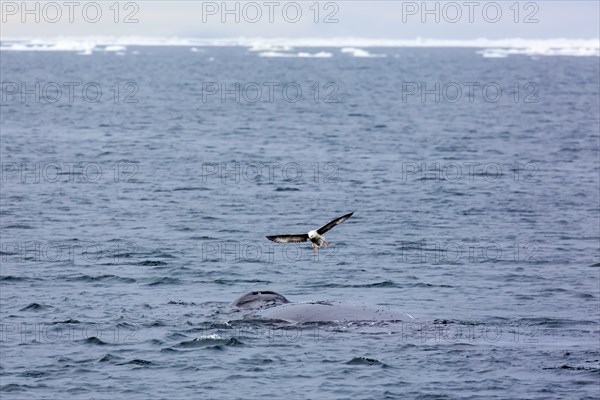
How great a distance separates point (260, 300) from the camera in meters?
30.1

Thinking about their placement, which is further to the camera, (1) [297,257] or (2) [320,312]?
(1) [297,257]

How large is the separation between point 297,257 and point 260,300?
1025 cm

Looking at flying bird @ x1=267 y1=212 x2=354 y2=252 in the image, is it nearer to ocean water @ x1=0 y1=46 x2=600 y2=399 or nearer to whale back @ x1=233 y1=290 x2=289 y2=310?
ocean water @ x1=0 y1=46 x2=600 y2=399

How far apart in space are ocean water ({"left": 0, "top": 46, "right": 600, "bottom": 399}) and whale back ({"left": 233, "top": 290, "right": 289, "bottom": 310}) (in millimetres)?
796

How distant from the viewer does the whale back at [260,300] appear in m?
29.9

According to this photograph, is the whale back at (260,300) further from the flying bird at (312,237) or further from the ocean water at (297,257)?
the flying bird at (312,237)

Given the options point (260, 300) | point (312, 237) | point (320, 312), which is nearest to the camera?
point (312, 237)

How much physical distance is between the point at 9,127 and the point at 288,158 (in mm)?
23812

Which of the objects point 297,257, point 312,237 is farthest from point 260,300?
point 297,257

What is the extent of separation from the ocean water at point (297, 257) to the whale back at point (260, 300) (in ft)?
2.61

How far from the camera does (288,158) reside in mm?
67750

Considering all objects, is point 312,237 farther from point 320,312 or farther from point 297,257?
point 297,257

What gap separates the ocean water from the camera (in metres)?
25.8

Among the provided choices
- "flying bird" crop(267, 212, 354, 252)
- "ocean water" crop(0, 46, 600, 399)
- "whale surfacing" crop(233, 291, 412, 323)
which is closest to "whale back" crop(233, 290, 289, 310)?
"whale surfacing" crop(233, 291, 412, 323)
